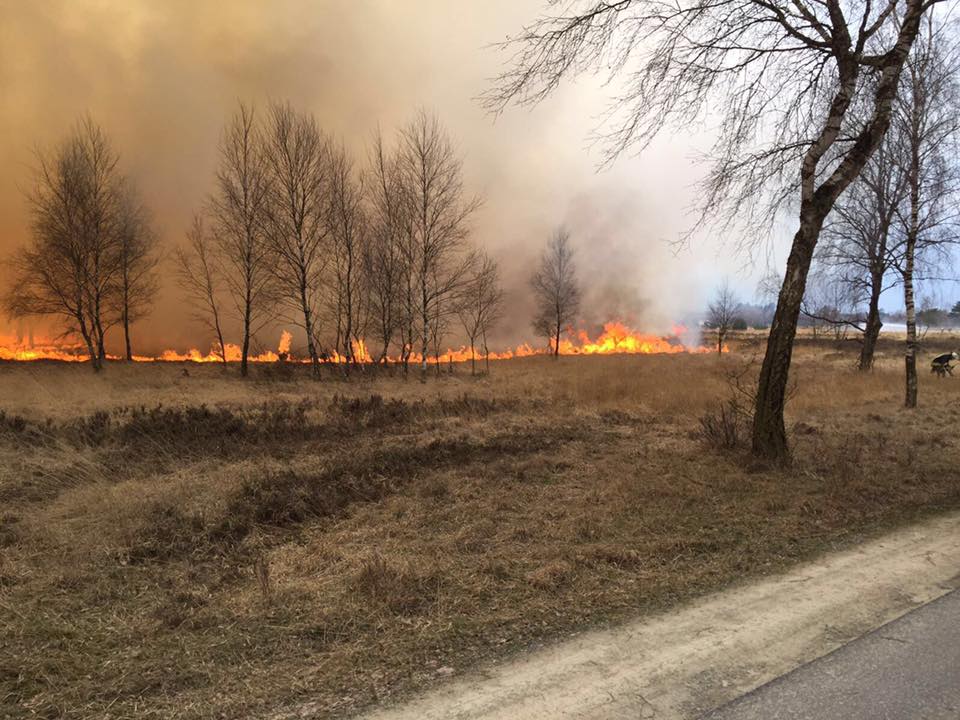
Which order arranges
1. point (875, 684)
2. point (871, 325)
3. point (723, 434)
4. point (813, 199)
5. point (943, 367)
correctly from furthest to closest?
1. point (871, 325)
2. point (943, 367)
3. point (723, 434)
4. point (813, 199)
5. point (875, 684)

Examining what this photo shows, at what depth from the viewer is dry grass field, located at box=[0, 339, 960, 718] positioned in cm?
333

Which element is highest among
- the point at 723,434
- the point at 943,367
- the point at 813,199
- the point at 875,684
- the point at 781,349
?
the point at 813,199

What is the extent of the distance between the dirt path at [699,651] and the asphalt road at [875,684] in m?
0.09

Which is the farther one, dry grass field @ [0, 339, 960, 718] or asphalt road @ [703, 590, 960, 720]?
dry grass field @ [0, 339, 960, 718]

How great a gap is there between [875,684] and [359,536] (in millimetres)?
4326

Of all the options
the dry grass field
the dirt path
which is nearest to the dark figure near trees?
the dry grass field

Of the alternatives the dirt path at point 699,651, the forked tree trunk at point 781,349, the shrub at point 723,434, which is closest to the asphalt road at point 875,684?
the dirt path at point 699,651

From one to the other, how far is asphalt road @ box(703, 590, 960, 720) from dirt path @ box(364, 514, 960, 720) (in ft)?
0.29

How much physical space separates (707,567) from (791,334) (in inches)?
189

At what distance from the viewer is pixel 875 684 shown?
A: 3.00m

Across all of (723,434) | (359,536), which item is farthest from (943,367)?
(359,536)

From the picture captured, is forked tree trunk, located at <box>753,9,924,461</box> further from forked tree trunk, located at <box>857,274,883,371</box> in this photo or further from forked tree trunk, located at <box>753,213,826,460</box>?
forked tree trunk, located at <box>857,274,883,371</box>

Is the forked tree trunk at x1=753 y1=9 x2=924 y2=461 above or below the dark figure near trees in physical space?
above

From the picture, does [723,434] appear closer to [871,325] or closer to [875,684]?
[875,684]
